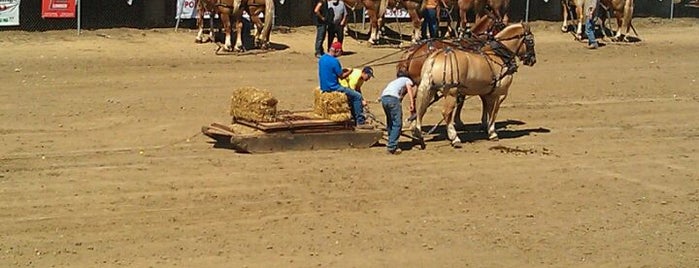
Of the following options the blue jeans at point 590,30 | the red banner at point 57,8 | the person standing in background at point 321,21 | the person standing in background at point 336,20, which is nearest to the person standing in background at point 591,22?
the blue jeans at point 590,30

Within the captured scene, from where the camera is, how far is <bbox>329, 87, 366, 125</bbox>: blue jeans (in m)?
18.7

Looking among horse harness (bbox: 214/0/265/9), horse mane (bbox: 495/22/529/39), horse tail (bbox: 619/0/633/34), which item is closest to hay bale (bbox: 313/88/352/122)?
horse mane (bbox: 495/22/529/39)

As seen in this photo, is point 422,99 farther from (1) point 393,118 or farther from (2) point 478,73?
(2) point 478,73

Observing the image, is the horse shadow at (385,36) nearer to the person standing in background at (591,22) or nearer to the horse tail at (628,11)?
the person standing in background at (591,22)

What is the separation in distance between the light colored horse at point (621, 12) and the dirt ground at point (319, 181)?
248 inches

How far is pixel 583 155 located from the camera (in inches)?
744

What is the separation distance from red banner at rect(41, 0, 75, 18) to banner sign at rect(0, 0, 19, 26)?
65 cm

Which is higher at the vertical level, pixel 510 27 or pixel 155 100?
pixel 510 27

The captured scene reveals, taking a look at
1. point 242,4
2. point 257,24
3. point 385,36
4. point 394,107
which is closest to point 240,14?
point 242,4

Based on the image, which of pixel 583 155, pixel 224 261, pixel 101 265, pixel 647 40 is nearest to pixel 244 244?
pixel 224 261

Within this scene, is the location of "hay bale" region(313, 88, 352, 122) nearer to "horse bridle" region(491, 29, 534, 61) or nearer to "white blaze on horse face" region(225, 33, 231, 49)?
"horse bridle" region(491, 29, 534, 61)

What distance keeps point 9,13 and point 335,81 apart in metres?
13.4

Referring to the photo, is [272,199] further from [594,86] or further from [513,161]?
[594,86]

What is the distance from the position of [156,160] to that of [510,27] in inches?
252
